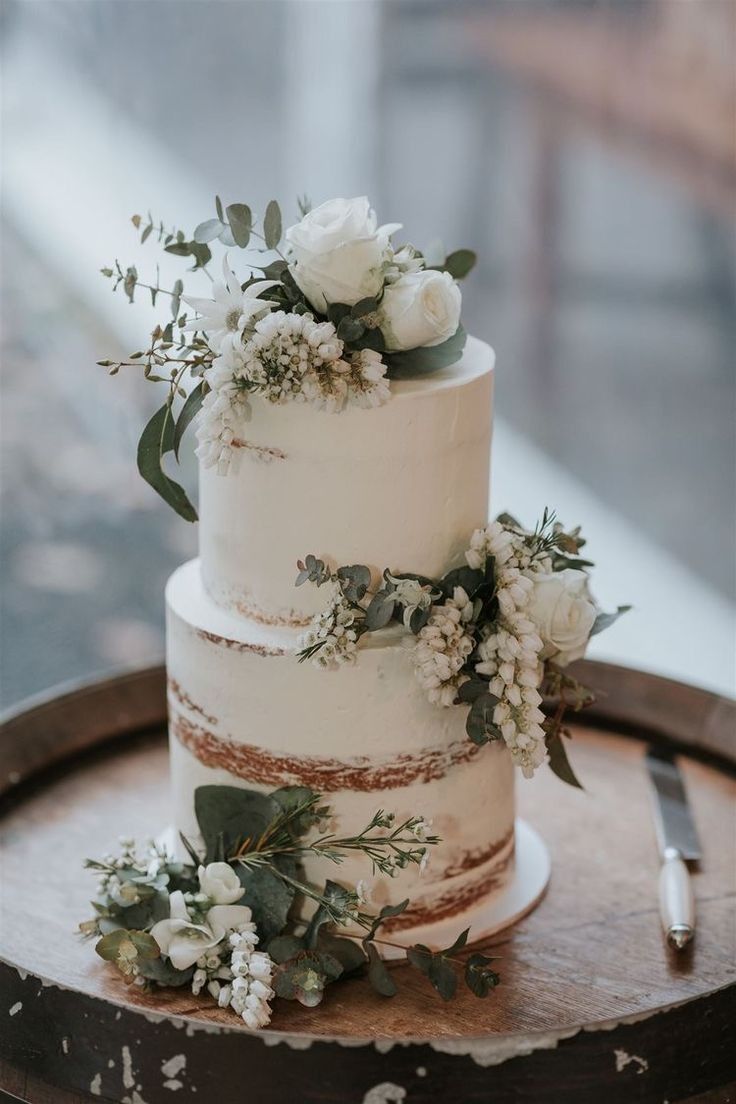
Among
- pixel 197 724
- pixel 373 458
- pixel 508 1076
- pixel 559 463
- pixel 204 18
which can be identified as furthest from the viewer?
pixel 559 463

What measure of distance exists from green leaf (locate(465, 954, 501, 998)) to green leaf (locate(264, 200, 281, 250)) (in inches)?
20.4

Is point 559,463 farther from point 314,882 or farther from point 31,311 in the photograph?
point 314,882

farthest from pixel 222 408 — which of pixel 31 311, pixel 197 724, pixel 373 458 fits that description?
pixel 31 311

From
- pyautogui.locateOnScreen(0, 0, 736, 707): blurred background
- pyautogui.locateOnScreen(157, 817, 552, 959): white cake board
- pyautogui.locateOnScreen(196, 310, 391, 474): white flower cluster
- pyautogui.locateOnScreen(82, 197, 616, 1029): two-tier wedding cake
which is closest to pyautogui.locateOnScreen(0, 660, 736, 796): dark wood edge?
pyautogui.locateOnScreen(157, 817, 552, 959): white cake board

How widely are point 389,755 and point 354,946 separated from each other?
5.4 inches

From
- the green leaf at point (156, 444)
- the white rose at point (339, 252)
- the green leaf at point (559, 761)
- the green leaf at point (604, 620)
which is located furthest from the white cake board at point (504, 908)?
the white rose at point (339, 252)

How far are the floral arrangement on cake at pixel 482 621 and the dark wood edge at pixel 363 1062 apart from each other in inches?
7.5

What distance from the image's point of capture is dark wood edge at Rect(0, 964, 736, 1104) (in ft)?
2.75

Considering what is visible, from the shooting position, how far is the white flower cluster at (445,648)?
3.09 ft

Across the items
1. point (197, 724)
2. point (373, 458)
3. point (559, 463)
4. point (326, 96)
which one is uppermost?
point (326, 96)

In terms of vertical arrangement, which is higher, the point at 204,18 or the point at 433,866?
the point at 204,18

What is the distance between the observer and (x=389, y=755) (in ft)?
3.29

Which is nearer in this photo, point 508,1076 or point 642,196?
point 508,1076

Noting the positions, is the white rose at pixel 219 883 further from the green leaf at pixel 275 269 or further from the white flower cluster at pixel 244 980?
the green leaf at pixel 275 269
